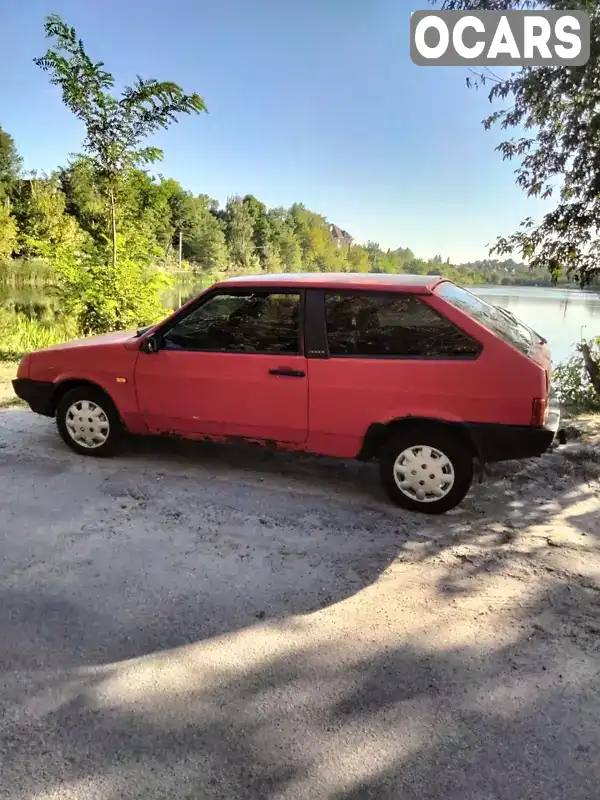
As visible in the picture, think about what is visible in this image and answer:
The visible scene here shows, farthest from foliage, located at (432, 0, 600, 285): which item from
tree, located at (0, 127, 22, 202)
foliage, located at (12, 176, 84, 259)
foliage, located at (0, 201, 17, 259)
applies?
tree, located at (0, 127, 22, 202)

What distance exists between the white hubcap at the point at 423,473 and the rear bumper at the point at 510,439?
282 millimetres

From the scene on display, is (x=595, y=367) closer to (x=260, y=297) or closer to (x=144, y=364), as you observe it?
(x=260, y=297)

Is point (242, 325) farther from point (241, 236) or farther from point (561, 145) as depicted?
point (241, 236)

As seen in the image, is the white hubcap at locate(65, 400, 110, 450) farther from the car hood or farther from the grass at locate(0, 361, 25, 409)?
the grass at locate(0, 361, 25, 409)

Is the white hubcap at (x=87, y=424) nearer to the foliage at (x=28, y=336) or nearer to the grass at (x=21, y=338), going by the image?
the grass at (x=21, y=338)

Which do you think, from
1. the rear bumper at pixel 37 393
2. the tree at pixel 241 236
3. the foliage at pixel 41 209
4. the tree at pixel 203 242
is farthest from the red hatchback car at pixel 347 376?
the tree at pixel 241 236

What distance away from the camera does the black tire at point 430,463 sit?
399 centimetres

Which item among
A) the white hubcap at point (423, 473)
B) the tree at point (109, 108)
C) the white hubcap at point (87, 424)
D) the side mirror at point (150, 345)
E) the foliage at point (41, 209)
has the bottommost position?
the white hubcap at point (423, 473)

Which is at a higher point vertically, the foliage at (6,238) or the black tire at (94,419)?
the foliage at (6,238)

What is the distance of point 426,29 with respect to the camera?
6859mm

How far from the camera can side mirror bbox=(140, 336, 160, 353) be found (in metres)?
4.71

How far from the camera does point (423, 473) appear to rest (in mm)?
4090

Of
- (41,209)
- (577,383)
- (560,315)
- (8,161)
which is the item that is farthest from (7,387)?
(8,161)

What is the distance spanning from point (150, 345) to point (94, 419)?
990 millimetres
